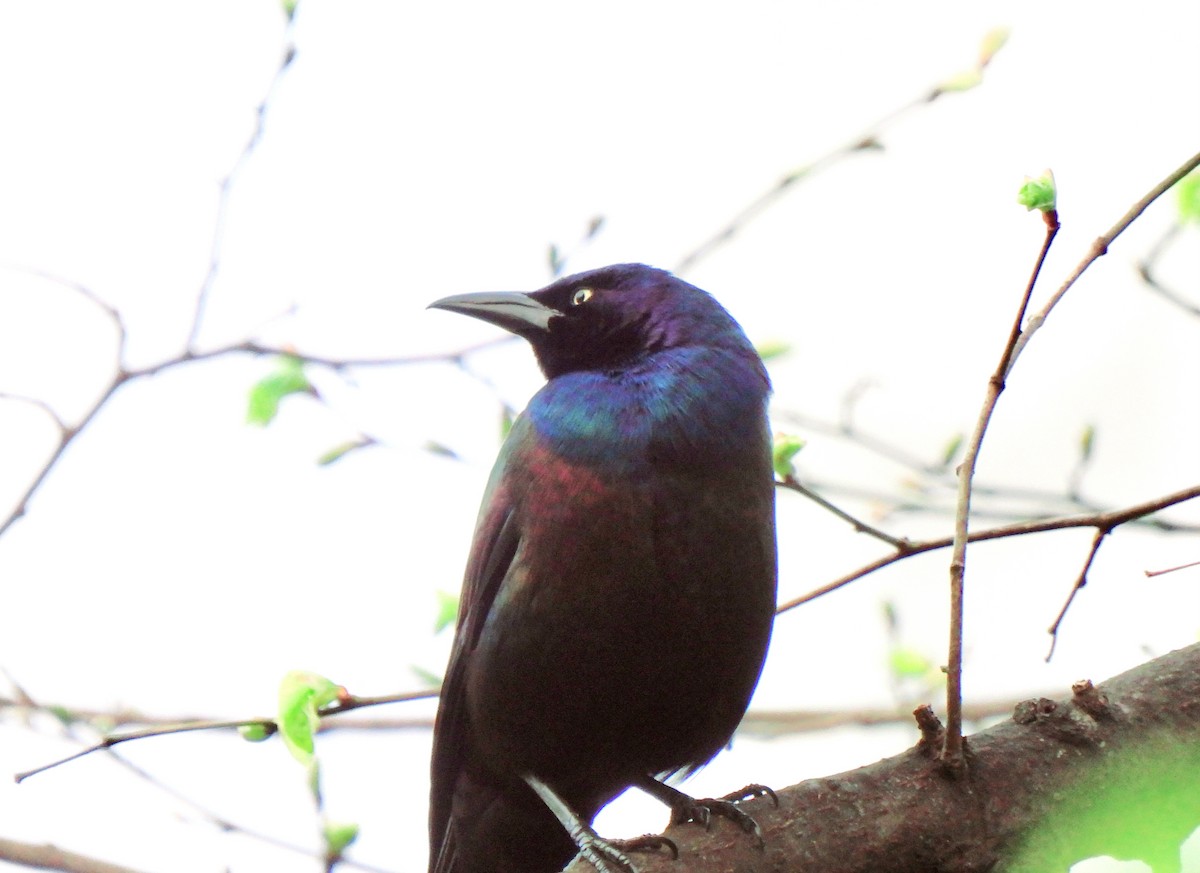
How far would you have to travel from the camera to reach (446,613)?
3.52 meters

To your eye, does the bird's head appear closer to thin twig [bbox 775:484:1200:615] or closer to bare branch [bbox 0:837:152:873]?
thin twig [bbox 775:484:1200:615]

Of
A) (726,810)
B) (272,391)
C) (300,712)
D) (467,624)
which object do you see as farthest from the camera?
(272,391)

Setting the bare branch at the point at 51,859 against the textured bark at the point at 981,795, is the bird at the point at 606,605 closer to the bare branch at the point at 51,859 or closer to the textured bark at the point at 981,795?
the textured bark at the point at 981,795

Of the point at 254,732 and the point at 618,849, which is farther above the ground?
the point at 254,732

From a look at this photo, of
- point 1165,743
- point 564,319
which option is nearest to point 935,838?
point 1165,743

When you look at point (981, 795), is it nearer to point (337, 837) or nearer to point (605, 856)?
point (605, 856)

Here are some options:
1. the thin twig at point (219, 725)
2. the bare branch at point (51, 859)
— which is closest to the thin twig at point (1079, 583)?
the thin twig at point (219, 725)

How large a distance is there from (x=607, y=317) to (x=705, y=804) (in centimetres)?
151

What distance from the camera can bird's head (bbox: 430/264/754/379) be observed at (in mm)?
3637

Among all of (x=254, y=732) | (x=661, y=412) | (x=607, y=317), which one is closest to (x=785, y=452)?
(x=661, y=412)

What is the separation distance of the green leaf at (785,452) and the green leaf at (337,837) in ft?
4.49

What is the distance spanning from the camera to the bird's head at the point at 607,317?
3637mm

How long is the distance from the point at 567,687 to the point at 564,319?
1190mm

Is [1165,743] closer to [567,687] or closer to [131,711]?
[567,687]
